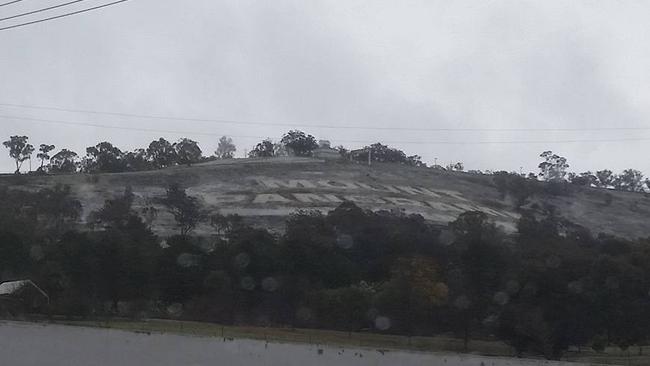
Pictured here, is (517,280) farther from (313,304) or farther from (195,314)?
(195,314)

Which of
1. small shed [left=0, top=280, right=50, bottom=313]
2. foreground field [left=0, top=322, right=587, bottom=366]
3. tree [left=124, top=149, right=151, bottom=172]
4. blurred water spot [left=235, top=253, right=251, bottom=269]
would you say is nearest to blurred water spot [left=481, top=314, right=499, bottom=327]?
blurred water spot [left=235, top=253, right=251, bottom=269]

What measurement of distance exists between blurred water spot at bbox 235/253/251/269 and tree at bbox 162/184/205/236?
26.9 meters

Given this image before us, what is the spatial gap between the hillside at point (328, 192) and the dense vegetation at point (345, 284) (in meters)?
28.3

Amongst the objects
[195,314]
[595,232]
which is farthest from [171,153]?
[195,314]

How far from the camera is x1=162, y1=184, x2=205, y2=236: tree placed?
79.8m

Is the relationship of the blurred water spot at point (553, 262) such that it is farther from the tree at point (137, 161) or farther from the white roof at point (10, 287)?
the tree at point (137, 161)

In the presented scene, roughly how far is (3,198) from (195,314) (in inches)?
1579

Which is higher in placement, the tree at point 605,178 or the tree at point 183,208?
the tree at point 605,178

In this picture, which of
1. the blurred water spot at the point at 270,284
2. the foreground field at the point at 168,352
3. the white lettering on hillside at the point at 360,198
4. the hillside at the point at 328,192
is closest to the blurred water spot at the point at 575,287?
the blurred water spot at the point at 270,284

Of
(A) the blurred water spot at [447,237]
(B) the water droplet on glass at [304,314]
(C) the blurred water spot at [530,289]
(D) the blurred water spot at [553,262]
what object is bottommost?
(B) the water droplet on glass at [304,314]

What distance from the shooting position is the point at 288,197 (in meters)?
93.8

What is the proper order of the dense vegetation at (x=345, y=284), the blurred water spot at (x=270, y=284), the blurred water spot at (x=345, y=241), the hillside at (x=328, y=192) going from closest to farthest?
the dense vegetation at (x=345, y=284), the blurred water spot at (x=270, y=284), the blurred water spot at (x=345, y=241), the hillside at (x=328, y=192)

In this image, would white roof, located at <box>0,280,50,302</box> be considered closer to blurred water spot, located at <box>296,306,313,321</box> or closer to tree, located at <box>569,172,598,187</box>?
blurred water spot, located at <box>296,306,313,321</box>

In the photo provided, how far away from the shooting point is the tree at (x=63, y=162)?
111 meters
